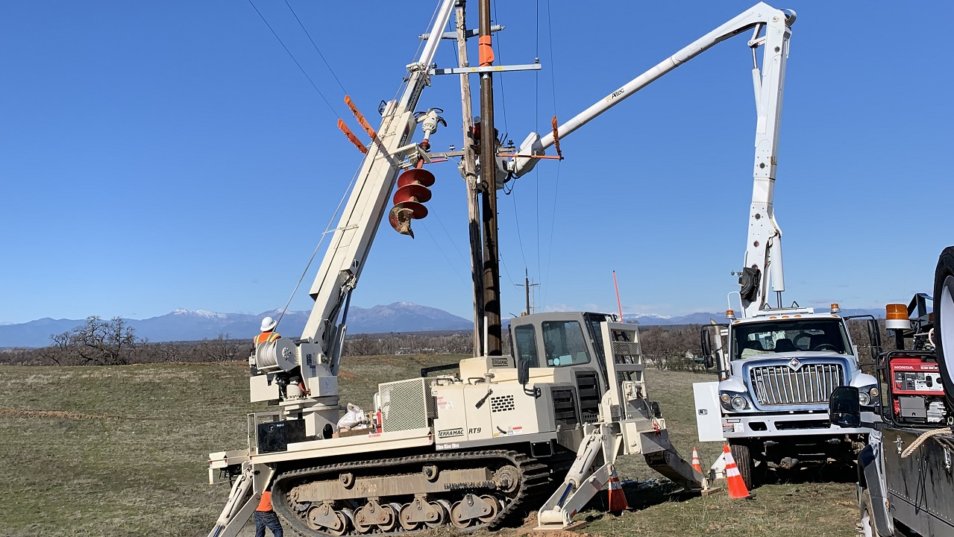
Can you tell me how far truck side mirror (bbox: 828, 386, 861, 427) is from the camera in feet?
22.0

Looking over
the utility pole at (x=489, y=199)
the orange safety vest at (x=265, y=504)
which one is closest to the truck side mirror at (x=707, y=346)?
the utility pole at (x=489, y=199)

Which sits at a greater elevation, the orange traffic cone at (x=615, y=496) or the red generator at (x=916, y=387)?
the red generator at (x=916, y=387)

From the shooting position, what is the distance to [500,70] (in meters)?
16.2

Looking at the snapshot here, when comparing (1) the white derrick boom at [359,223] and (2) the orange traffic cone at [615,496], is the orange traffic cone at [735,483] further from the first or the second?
(1) the white derrick boom at [359,223]

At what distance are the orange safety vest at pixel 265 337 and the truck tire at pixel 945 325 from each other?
34.5 feet

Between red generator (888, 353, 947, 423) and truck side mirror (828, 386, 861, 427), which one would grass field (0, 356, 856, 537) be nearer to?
truck side mirror (828, 386, 861, 427)

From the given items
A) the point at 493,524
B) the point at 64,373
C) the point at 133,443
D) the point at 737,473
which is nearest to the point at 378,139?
the point at 493,524

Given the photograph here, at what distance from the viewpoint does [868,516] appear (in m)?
7.87

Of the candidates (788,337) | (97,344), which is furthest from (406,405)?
(97,344)

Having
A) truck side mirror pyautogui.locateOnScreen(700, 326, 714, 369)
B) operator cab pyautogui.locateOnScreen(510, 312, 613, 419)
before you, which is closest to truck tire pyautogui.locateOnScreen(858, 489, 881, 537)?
operator cab pyautogui.locateOnScreen(510, 312, 613, 419)

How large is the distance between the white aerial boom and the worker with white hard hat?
630cm

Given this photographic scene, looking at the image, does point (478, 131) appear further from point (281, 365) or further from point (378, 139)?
point (281, 365)

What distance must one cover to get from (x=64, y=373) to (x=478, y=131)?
27.0 meters

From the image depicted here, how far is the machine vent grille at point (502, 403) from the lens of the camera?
1251cm
